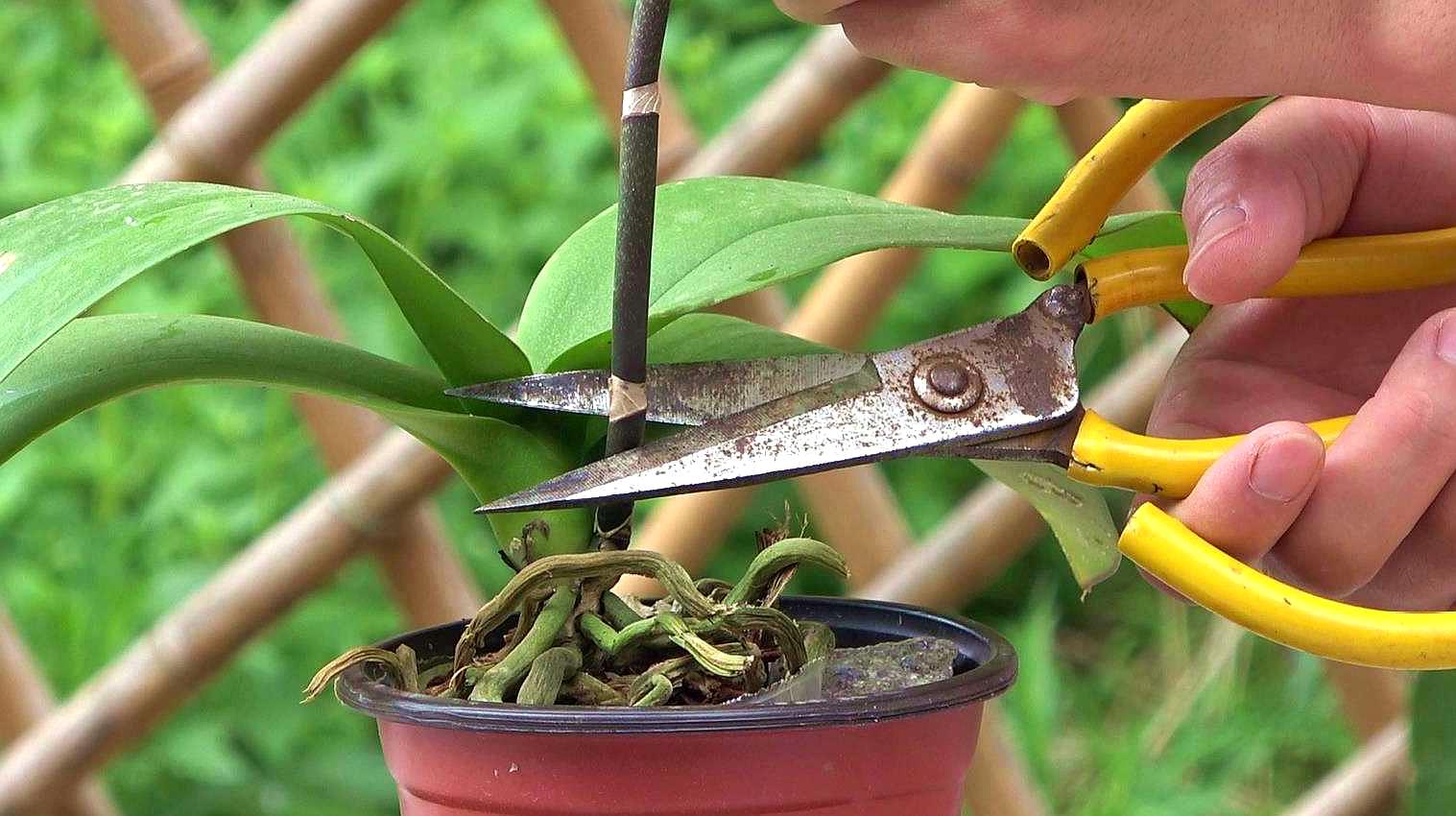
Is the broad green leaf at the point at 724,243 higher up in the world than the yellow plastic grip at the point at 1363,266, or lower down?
higher up

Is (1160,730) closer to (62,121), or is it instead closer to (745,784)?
(745,784)

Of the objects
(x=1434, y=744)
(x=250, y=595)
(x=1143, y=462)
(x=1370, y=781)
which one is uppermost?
(x=1143, y=462)

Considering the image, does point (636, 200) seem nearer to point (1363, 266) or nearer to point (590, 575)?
point (590, 575)

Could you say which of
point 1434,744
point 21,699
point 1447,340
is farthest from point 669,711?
point 21,699

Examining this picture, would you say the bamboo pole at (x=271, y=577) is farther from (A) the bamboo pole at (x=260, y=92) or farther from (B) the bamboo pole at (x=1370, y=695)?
(B) the bamboo pole at (x=1370, y=695)

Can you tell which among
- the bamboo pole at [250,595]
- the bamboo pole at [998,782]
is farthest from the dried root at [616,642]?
the bamboo pole at [998,782]

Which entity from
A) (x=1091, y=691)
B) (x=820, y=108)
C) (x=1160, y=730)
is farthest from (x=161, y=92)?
(x=1091, y=691)
